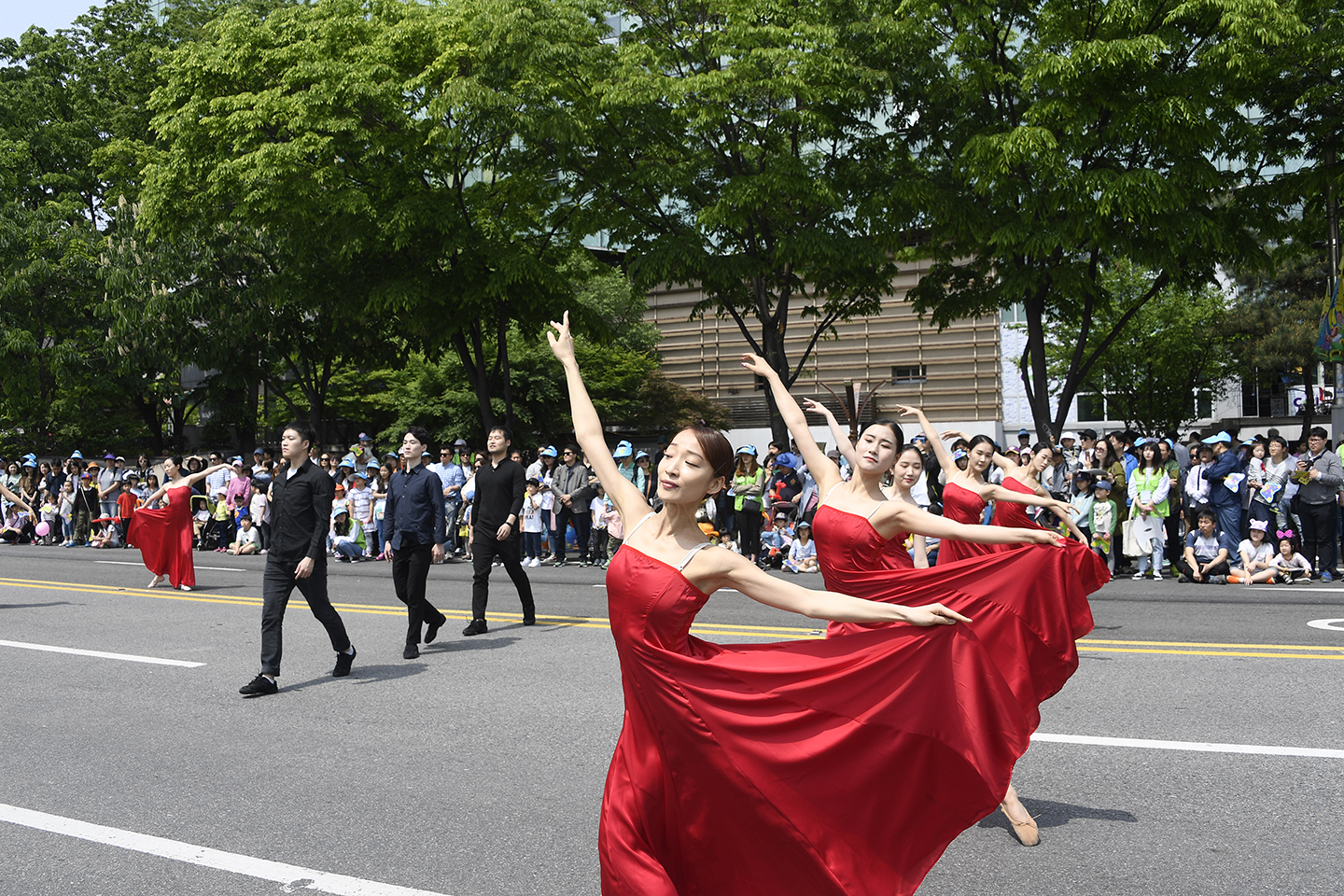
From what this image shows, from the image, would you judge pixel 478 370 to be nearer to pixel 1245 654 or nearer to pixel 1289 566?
pixel 1289 566

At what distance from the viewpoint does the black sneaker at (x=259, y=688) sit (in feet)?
26.1

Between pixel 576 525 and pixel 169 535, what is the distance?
6.22 m

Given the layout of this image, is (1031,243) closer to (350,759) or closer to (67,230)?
(350,759)

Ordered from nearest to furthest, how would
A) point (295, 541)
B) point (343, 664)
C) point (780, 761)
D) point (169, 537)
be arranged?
point (780, 761), point (295, 541), point (343, 664), point (169, 537)

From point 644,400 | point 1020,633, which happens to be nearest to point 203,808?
point 1020,633

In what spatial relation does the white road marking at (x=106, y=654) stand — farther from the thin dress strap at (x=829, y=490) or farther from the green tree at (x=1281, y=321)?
the green tree at (x=1281, y=321)

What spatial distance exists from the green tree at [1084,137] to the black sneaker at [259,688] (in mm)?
14310

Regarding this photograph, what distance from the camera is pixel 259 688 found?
7.97 meters

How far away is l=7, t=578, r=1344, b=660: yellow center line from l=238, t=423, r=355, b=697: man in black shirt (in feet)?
7.62

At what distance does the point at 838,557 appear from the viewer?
5.48 meters

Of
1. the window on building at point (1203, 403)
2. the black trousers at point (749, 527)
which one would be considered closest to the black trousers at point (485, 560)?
the black trousers at point (749, 527)

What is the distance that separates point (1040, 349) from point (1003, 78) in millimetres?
5026

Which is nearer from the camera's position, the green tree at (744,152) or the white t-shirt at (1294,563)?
the white t-shirt at (1294,563)

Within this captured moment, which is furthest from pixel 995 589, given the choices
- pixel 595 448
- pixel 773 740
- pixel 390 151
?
pixel 390 151
